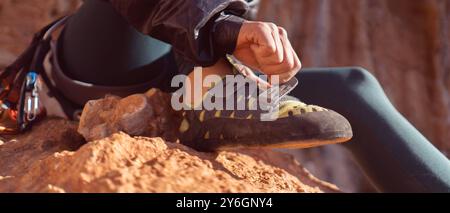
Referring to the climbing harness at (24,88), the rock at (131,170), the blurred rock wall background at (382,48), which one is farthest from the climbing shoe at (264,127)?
the blurred rock wall background at (382,48)

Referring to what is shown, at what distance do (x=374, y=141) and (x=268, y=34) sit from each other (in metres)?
0.34

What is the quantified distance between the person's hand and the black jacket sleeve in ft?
0.06

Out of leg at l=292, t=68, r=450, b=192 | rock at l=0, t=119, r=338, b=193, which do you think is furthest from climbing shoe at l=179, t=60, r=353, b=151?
leg at l=292, t=68, r=450, b=192

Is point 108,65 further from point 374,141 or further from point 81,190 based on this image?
point 374,141

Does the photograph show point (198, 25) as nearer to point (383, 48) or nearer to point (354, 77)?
point (354, 77)

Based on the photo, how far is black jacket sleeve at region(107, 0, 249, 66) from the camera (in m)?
0.64

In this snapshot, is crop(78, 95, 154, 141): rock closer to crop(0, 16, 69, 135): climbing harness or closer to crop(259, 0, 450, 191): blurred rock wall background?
crop(0, 16, 69, 135): climbing harness

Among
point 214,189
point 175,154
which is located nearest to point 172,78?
point 175,154

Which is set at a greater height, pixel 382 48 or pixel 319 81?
pixel 319 81

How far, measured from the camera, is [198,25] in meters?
A: 0.64

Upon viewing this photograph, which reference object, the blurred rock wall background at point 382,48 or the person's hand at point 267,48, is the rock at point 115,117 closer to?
the person's hand at point 267,48

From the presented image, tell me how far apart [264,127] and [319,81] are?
12.6 inches

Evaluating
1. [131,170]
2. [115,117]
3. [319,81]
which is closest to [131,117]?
[115,117]

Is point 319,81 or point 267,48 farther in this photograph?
point 319,81
